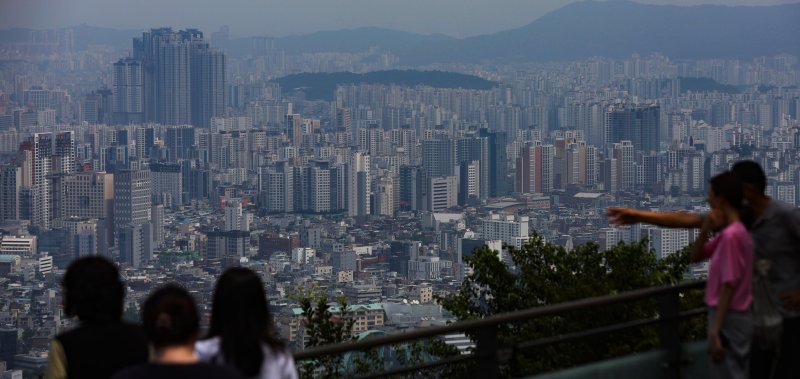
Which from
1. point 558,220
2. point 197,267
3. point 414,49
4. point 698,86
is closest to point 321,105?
point 414,49

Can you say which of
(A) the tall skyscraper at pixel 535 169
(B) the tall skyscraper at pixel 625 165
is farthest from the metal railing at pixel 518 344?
(A) the tall skyscraper at pixel 535 169

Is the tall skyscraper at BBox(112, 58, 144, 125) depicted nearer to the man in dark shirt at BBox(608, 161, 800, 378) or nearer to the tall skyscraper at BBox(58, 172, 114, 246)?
the tall skyscraper at BBox(58, 172, 114, 246)

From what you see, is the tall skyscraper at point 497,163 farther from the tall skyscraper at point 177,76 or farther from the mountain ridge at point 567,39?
the tall skyscraper at point 177,76

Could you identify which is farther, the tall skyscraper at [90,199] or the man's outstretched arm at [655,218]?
the tall skyscraper at [90,199]

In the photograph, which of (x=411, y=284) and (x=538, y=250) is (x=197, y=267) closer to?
(x=411, y=284)

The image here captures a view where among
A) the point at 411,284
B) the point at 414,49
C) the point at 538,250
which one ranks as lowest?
the point at 411,284

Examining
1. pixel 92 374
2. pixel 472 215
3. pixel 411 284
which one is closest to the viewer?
pixel 92 374

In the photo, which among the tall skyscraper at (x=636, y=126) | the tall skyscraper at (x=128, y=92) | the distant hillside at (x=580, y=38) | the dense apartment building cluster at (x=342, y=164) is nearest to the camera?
the dense apartment building cluster at (x=342, y=164)
